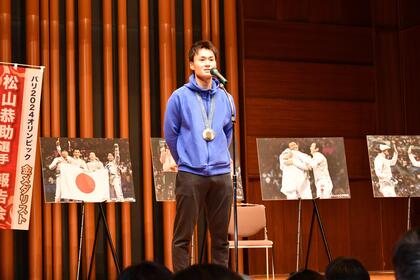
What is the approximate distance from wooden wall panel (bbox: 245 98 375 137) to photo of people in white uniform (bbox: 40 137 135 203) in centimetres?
174

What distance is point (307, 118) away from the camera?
7535 mm

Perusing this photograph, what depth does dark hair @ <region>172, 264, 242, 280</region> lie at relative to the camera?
1.44 metres

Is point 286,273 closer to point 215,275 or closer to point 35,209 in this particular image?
point 35,209

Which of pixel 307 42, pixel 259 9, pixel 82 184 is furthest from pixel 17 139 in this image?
pixel 307 42

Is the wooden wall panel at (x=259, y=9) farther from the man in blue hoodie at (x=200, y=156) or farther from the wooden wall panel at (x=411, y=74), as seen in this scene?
the man in blue hoodie at (x=200, y=156)

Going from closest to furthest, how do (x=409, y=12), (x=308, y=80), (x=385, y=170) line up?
(x=385, y=170)
(x=308, y=80)
(x=409, y=12)

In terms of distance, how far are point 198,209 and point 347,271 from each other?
202 centimetres

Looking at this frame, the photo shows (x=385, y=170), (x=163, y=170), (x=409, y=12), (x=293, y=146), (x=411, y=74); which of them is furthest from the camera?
(x=409, y=12)

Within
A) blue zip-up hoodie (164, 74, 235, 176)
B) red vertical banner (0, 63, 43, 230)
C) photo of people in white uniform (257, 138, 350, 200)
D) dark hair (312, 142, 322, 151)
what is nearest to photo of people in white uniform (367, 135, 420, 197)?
photo of people in white uniform (257, 138, 350, 200)

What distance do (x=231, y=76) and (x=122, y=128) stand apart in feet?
4.09

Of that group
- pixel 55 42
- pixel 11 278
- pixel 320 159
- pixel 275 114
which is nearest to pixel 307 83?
pixel 275 114

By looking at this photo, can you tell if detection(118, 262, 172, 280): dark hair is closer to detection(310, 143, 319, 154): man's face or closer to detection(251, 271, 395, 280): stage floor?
detection(310, 143, 319, 154): man's face

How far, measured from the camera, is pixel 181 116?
4.27m

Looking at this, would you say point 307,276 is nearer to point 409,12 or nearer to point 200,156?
point 200,156
